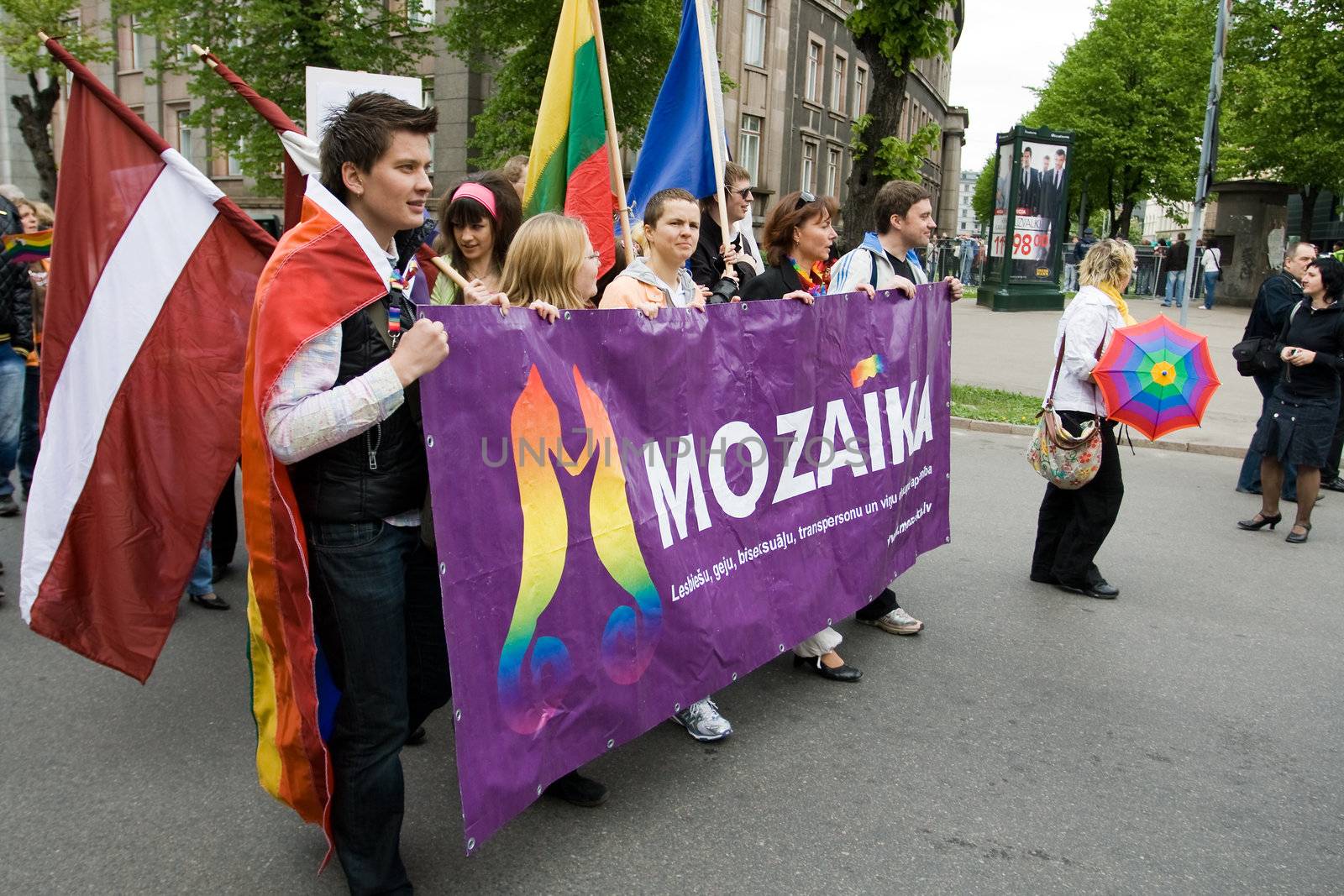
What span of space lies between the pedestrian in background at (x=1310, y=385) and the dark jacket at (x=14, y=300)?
7859mm

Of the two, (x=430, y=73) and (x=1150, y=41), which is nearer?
(x=430, y=73)

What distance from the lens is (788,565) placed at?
13.2 feet

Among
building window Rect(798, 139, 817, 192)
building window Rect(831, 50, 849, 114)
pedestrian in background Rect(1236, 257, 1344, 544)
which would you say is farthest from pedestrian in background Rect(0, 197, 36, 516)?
building window Rect(831, 50, 849, 114)

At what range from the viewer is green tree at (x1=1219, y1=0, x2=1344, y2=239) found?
26.8 metres

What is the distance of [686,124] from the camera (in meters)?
5.80

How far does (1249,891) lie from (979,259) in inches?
1601

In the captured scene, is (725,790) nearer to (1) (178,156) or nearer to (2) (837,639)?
(2) (837,639)

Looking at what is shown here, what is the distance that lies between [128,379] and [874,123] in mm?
10019

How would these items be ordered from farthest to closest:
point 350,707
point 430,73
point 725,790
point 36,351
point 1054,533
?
point 430,73 → point 36,351 → point 1054,533 → point 725,790 → point 350,707

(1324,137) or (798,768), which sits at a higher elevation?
(1324,137)

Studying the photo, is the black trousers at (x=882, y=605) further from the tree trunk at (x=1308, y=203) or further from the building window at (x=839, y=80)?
the building window at (x=839, y=80)

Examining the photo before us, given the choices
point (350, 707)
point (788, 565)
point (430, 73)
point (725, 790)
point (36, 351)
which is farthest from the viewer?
point (430, 73)

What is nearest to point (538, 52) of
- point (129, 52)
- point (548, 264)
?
point (548, 264)

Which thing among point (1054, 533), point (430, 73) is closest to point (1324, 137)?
point (430, 73)
